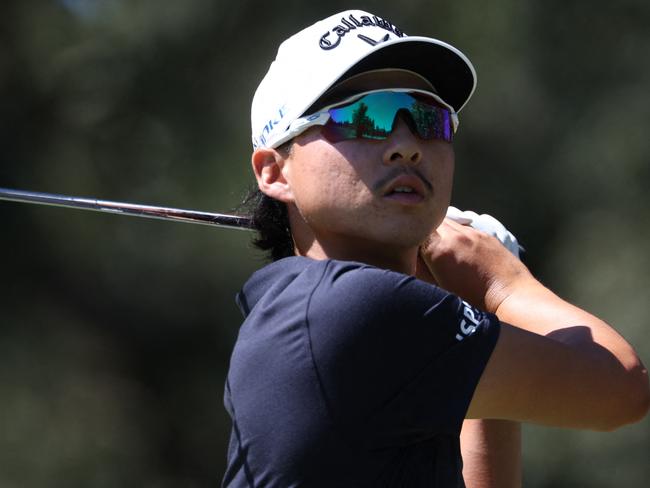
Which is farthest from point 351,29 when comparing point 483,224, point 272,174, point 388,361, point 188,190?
point 188,190

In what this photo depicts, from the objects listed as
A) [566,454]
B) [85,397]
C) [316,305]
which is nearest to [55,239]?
[85,397]

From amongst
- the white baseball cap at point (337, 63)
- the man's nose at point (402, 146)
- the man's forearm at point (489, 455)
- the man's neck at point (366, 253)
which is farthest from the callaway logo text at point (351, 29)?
the man's forearm at point (489, 455)

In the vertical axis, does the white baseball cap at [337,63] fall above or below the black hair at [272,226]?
above

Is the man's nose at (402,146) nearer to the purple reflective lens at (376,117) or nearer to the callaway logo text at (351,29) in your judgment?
the purple reflective lens at (376,117)

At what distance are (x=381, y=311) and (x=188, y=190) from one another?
9.37 feet

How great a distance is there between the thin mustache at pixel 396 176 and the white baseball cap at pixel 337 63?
127 mm

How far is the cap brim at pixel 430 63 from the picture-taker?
144cm

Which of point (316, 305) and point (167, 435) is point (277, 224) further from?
point (167, 435)

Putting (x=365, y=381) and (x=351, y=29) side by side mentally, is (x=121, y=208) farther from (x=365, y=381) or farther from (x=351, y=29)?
(x=365, y=381)

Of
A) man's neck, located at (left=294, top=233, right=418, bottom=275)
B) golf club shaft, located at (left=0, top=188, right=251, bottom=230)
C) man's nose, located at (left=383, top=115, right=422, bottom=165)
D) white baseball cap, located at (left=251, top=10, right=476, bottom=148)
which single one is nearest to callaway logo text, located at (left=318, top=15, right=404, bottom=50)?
white baseball cap, located at (left=251, top=10, right=476, bottom=148)

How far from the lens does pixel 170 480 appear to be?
14.5ft

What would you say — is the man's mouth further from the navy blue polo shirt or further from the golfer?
the navy blue polo shirt

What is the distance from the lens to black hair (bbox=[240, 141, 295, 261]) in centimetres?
162

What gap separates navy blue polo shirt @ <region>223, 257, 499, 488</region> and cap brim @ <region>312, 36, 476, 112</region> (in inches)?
11.0
